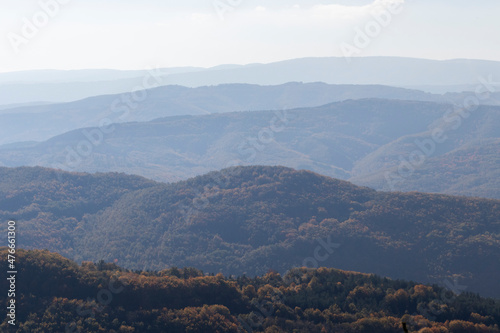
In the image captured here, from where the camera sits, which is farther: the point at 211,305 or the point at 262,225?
the point at 262,225

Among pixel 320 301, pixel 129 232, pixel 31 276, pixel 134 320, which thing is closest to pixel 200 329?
pixel 134 320

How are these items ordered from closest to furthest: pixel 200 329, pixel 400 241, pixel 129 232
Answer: pixel 200 329, pixel 400 241, pixel 129 232

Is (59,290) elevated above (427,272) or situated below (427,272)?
above

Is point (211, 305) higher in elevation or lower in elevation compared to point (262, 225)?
lower

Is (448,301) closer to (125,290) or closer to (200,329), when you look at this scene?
(200,329)

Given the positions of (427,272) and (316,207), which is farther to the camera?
(316,207)

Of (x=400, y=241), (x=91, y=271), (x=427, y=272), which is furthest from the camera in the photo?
(x=400, y=241)
